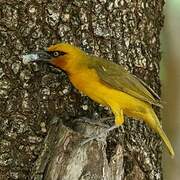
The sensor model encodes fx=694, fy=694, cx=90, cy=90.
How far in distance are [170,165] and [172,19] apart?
182cm

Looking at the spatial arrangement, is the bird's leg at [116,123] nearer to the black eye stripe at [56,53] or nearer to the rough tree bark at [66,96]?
the rough tree bark at [66,96]

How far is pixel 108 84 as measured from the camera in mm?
4781

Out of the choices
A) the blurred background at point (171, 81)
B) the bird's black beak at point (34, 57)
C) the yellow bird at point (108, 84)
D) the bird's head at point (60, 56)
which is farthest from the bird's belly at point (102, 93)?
the blurred background at point (171, 81)

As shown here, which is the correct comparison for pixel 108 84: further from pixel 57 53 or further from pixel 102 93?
pixel 57 53

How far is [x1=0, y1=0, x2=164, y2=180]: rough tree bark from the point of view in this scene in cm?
412

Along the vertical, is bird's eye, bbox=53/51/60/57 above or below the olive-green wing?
above

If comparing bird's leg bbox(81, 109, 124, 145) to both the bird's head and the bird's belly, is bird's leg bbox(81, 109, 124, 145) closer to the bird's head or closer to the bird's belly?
the bird's belly

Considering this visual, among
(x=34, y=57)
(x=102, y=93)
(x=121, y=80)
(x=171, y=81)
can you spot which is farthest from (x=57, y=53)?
(x=171, y=81)

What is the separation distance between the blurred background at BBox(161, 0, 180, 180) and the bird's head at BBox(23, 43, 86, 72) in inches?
141

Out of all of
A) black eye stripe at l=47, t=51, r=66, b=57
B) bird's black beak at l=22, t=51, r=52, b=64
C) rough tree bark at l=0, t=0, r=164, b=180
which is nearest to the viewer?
rough tree bark at l=0, t=0, r=164, b=180

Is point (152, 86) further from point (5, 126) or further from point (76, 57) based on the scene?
point (5, 126)

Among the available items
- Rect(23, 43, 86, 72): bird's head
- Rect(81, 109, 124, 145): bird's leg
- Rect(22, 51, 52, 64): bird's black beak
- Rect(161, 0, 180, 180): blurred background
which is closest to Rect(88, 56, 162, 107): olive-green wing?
Rect(23, 43, 86, 72): bird's head

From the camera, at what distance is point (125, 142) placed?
4566mm

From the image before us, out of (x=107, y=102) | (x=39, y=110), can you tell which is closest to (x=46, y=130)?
(x=39, y=110)
